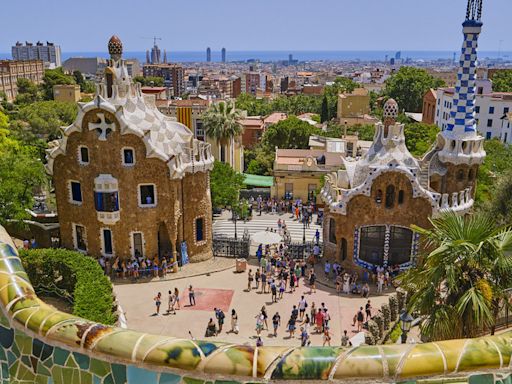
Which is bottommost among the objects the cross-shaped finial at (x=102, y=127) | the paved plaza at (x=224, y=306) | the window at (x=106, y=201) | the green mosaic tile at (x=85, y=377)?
the paved plaza at (x=224, y=306)

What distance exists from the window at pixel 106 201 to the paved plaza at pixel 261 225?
10794 mm

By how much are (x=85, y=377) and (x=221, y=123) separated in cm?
4487

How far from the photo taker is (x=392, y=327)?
22.2 m

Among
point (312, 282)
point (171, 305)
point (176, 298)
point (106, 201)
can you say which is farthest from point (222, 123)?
point (171, 305)

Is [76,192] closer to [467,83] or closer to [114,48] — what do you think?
[114,48]

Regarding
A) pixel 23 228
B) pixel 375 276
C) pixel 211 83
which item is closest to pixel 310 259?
pixel 375 276

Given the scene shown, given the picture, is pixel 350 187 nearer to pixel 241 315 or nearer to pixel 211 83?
pixel 241 315

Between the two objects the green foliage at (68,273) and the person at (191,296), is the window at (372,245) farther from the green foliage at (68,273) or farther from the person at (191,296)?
the green foliage at (68,273)

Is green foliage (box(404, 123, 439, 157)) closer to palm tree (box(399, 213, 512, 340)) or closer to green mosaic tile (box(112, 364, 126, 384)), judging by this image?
palm tree (box(399, 213, 512, 340))

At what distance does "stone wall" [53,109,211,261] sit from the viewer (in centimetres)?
2756

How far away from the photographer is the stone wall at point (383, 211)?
89.1 ft

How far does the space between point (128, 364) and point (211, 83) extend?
19836 cm

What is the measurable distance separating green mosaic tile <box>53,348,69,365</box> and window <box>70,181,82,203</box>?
84.0ft

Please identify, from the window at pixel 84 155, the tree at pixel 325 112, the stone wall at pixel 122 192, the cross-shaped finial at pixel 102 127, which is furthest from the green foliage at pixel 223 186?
the tree at pixel 325 112
